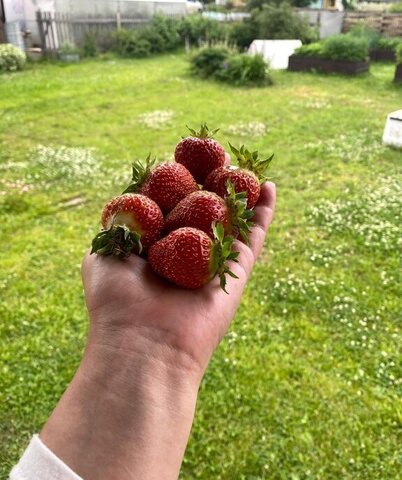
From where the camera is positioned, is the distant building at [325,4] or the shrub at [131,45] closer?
the shrub at [131,45]

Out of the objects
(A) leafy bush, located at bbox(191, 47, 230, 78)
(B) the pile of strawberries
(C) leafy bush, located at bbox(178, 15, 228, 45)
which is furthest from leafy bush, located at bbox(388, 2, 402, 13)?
(B) the pile of strawberries

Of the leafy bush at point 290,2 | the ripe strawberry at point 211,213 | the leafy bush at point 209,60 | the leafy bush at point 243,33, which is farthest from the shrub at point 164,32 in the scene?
the ripe strawberry at point 211,213

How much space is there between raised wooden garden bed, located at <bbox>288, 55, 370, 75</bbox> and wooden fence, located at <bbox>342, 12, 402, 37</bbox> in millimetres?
6162

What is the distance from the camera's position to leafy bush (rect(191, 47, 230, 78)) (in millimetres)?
13055

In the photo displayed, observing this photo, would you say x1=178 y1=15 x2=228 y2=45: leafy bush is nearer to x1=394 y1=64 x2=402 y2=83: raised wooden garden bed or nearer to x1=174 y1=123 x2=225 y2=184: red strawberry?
x1=394 y1=64 x2=402 y2=83: raised wooden garden bed

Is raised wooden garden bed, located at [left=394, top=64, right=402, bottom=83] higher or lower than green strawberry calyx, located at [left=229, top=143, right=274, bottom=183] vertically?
lower

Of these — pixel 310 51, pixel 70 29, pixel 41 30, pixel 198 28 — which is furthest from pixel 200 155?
pixel 198 28

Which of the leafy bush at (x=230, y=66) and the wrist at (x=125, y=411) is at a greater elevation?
the wrist at (x=125, y=411)

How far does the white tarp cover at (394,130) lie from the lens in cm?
732

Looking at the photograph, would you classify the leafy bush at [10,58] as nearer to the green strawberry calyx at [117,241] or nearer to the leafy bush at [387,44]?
the leafy bush at [387,44]

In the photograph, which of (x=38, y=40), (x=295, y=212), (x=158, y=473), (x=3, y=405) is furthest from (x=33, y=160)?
(x=38, y=40)

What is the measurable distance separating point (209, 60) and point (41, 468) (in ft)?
43.6

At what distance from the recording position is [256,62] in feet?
40.5

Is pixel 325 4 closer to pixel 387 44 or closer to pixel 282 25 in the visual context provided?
pixel 282 25
